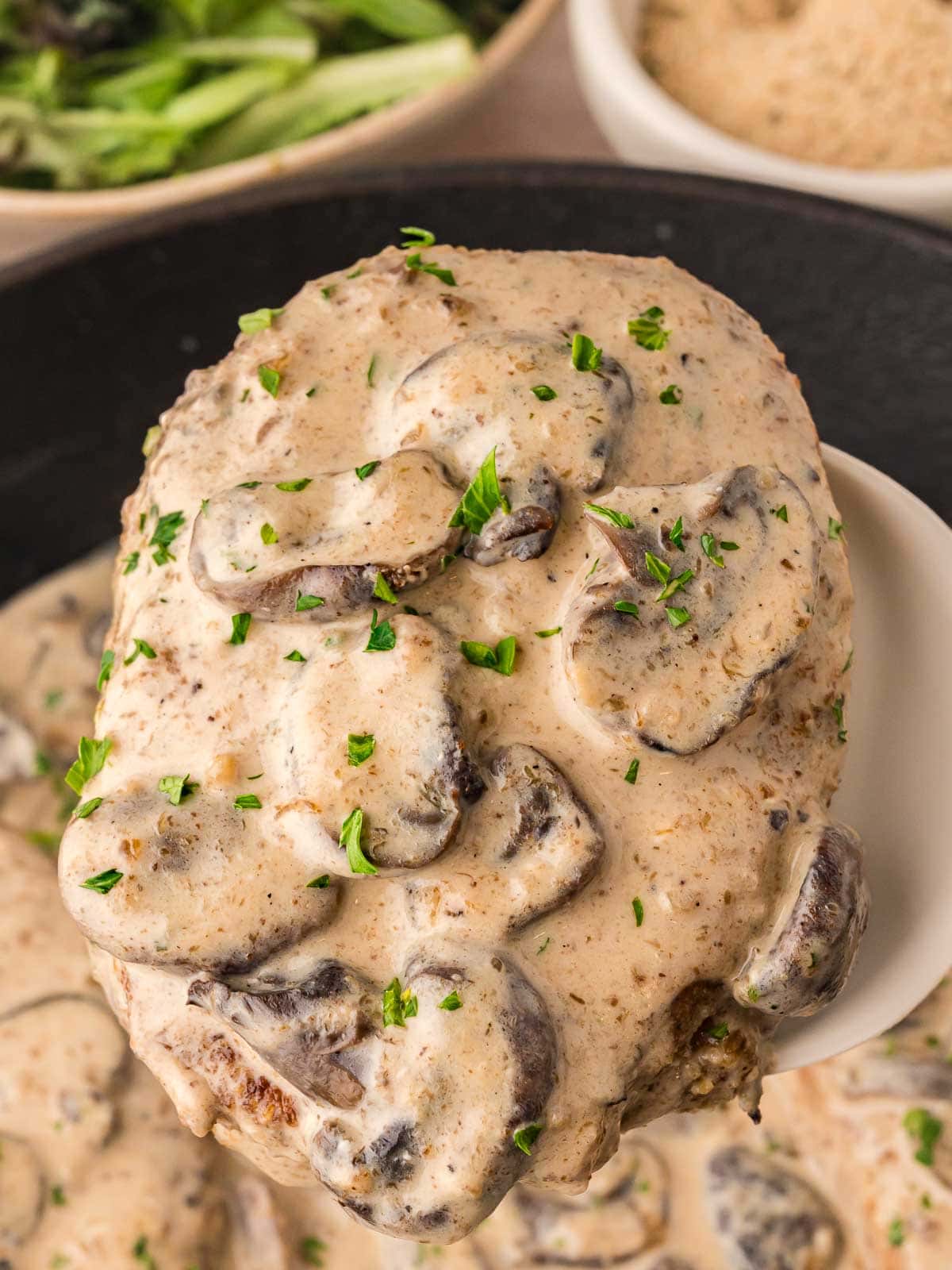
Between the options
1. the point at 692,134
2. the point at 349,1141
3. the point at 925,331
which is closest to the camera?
the point at 349,1141

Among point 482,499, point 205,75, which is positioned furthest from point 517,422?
point 205,75

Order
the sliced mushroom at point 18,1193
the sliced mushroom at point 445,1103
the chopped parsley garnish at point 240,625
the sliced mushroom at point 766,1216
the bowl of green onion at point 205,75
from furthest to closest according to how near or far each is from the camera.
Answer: the bowl of green onion at point 205,75
the sliced mushroom at point 766,1216
the sliced mushroom at point 18,1193
the chopped parsley garnish at point 240,625
the sliced mushroom at point 445,1103

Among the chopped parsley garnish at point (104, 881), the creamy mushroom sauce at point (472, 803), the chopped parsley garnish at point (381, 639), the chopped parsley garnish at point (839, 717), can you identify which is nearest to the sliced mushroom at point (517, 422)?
the creamy mushroom sauce at point (472, 803)

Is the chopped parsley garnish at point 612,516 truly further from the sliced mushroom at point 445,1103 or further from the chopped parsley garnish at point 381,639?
the sliced mushroom at point 445,1103

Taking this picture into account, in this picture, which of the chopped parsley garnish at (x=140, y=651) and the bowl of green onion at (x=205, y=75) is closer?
the chopped parsley garnish at (x=140, y=651)

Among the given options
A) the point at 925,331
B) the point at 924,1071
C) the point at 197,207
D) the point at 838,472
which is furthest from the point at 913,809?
the point at 197,207

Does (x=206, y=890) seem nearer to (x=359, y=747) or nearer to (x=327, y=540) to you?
(x=359, y=747)

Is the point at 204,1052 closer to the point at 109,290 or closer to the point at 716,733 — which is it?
the point at 716,733
